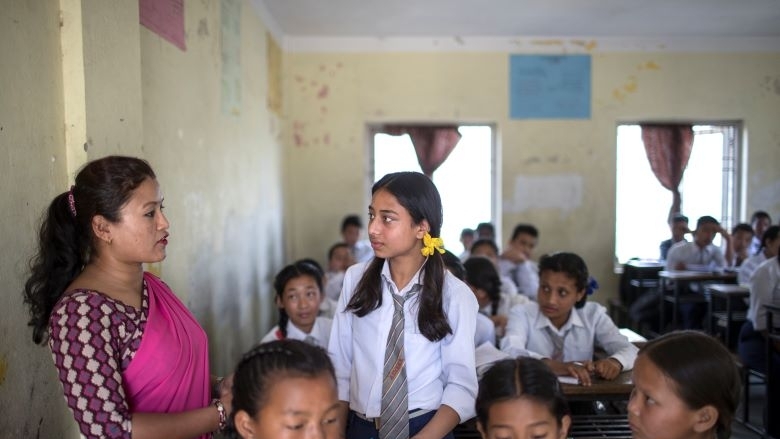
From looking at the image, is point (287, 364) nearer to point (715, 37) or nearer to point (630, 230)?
point (630, 230)

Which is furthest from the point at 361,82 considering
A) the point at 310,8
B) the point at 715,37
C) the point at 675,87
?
the point at 715,37

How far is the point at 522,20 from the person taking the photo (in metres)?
5.70

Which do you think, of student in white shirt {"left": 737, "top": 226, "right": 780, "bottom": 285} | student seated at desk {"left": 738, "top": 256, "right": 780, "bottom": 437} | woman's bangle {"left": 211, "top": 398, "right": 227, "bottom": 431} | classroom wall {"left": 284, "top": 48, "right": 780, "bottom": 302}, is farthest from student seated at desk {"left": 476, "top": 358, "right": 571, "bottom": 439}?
classroom wall {"left": 284, "top": 48, "right": 780, "bottom": 302}

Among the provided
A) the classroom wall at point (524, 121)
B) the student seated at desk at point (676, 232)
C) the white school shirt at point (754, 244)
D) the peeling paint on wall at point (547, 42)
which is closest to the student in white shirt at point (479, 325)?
the classroom wall at point (524, 121)

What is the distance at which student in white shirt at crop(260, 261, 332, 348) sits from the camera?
9.11ft

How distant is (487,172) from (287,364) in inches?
225

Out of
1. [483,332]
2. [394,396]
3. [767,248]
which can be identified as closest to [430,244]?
[394,396]

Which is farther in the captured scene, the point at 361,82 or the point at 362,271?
the point at 361,82

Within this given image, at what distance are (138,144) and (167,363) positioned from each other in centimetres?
93

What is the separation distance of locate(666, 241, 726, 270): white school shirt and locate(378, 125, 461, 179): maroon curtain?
2.49m

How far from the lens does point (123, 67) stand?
188cm

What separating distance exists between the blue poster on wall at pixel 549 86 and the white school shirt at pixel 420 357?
5071 mm

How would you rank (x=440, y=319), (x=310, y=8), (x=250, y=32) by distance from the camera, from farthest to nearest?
1. (x=310, y=8)
2. (x=250, y=32)
3. (x=440, y=319)

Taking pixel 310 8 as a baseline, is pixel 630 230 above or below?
below
